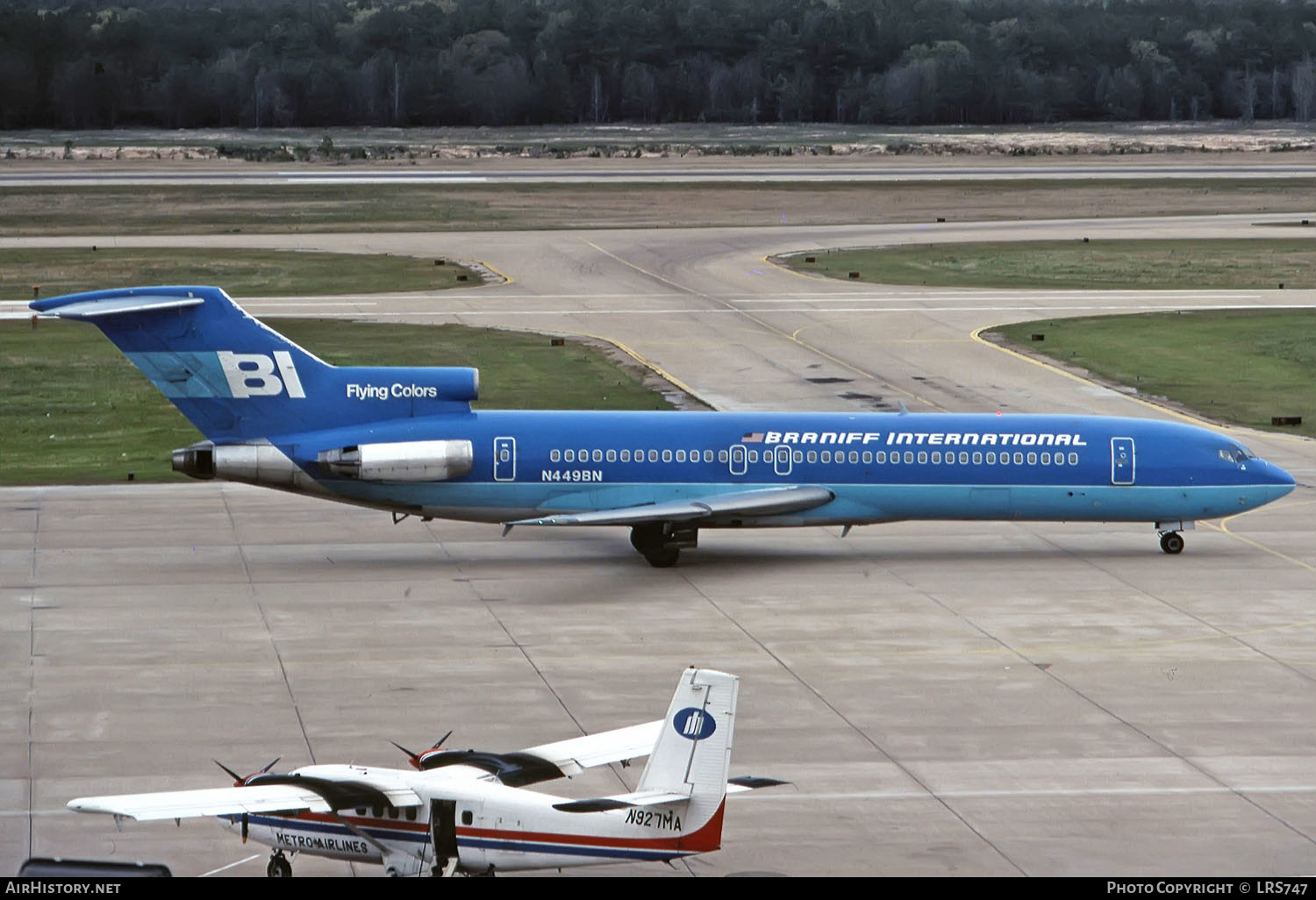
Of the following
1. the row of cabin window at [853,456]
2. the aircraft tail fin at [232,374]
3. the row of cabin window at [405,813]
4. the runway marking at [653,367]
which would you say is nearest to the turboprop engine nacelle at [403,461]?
the aircraft tail fin at [232,374]

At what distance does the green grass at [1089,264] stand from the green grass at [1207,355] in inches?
407

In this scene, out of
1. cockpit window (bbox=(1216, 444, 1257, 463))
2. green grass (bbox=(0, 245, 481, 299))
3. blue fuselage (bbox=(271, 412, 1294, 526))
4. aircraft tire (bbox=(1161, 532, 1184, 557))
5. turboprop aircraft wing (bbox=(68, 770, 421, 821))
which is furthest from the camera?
green grass (bbox=(0, 245, 481, 299))

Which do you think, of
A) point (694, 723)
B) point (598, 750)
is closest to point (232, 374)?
point (598, 750)

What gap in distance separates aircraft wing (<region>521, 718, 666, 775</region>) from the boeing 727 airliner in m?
15.5

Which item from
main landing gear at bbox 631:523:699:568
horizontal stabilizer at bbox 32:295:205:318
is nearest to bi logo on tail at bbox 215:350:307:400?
horizontal stabilizer at bbox 32:295:205:318

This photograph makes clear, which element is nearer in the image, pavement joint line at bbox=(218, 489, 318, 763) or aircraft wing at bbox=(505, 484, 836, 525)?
pavement joint line at bbox=(218, 489, 318, 763)

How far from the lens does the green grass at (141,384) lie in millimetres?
49719

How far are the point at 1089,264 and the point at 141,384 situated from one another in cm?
5124

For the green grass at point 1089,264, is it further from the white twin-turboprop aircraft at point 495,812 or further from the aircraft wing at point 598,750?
the white twin-turboprop aircraft at point 495,812

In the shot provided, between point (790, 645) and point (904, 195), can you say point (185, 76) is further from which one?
point (790, 645)

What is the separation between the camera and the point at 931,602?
34500mm

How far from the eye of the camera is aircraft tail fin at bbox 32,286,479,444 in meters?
36.4

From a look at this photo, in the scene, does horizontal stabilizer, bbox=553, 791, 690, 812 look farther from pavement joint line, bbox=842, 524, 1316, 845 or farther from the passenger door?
the passenger door
